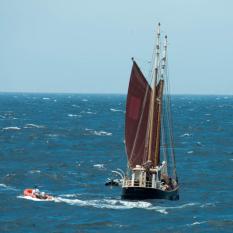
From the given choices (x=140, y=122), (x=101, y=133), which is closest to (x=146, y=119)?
(x=140, y=122)

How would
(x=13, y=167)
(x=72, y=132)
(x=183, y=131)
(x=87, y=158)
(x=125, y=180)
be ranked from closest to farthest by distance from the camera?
(x=125, y=180)
(x=13, y=167)
(x=87, y=158)
(x=72, y=132)
(x=183, y=131)

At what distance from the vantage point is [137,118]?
202 ft

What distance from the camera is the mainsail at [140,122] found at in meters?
61.1

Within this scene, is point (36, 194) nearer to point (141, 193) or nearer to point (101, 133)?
point (141, 193)

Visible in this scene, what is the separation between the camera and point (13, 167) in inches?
3095

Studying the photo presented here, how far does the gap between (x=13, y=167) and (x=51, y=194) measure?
55.5 feet

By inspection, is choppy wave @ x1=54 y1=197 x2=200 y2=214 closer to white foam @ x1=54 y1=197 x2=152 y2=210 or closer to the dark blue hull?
white foam @ x1=54 y1=197 x2=152 y2=210

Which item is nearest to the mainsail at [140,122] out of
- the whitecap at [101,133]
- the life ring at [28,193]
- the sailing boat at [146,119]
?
the sailing boat at [146,119]

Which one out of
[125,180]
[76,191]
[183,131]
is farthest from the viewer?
[183,131]

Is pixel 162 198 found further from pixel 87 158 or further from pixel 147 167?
pixel 87 158

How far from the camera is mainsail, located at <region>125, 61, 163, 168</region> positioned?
201 feet

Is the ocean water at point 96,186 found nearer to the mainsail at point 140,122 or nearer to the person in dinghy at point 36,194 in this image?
the person in dinghy at point 36,194

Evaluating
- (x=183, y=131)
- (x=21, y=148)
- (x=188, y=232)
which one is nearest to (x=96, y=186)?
(x=188, y=232)

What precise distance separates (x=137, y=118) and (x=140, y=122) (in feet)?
1.24
